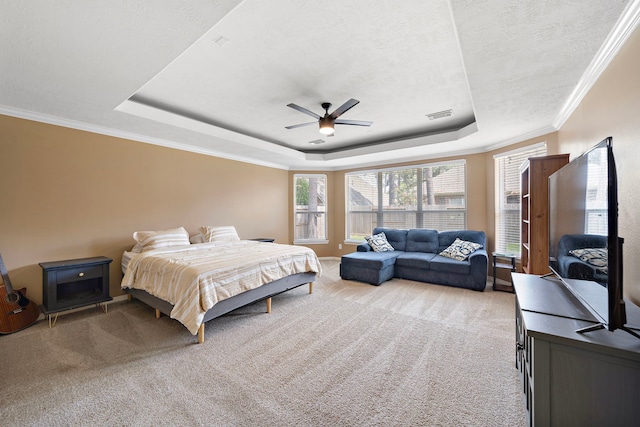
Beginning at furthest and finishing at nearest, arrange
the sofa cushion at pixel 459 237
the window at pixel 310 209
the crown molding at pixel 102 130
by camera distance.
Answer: the window at pixel 310 209 < the sofa cushion at pixel 459 237 < the crown molding at pixel 102 130

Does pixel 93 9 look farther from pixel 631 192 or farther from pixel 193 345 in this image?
pixel 631 192

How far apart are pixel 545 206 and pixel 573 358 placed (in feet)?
7.75

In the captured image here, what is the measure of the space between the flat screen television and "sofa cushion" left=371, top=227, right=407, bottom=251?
3505mm

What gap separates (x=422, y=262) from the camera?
14.9 feet

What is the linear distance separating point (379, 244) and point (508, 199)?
8.08 feet

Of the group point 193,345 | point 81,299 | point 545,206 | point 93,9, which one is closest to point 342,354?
point 193,345

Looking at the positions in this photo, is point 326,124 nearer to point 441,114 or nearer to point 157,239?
point 441,114

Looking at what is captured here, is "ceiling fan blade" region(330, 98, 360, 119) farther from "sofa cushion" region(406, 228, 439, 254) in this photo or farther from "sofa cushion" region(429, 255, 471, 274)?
"sofa cushion" region(406, 228, 439, 254)

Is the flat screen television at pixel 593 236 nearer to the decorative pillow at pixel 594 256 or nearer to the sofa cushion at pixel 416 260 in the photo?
the decorative pillow at pixel 594 256

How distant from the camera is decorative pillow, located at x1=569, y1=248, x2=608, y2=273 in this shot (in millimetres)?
1267

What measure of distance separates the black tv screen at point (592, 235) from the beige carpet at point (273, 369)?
0.92m

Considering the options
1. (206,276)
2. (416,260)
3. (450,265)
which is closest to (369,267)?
(416,260)

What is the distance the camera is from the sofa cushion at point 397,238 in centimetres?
546

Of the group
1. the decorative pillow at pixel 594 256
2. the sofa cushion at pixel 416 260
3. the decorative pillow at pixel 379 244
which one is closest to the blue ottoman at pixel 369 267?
the sofa cushion at pixel 416 260
